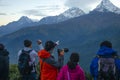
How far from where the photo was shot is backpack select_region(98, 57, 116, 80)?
416 inches

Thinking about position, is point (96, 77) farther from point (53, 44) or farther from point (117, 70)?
point (53, 44)

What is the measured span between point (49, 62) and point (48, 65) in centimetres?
12

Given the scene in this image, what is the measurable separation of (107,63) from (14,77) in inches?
314

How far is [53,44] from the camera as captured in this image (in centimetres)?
1107

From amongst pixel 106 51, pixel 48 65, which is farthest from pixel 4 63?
pixel 106 51

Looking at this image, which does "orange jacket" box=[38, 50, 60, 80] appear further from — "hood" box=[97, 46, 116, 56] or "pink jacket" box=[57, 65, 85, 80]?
"hood" box=[97, 46, 116, 56]

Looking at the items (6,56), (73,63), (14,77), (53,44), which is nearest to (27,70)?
(6,56)

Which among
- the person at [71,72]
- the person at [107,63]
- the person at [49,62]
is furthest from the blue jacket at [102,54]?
the person at [49,62]

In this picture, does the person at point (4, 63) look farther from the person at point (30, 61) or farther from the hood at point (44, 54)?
the hood at point (44, 54)

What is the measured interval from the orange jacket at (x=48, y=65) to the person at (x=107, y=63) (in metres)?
1.13

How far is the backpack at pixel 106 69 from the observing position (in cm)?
1056

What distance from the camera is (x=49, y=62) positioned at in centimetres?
1105

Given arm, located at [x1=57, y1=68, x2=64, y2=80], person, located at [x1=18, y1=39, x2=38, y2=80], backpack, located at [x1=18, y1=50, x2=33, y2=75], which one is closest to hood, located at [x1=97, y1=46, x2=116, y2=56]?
arm, located at [x1=57, y1=68, x2=64, y2=80]

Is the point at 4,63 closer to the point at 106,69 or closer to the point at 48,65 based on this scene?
the point at 48,65
